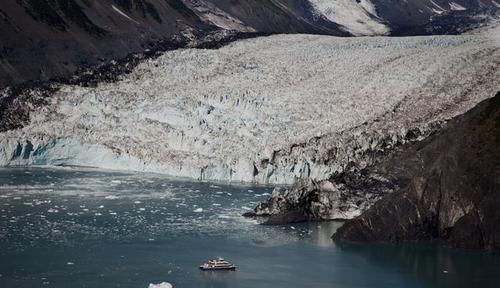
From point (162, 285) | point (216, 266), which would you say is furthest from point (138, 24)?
point (162, 285)

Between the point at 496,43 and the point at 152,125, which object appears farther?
the point at 496,43

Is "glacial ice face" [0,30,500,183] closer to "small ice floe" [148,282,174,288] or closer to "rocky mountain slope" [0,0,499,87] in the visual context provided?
"rocky mountain slope" [0,0,499,87]

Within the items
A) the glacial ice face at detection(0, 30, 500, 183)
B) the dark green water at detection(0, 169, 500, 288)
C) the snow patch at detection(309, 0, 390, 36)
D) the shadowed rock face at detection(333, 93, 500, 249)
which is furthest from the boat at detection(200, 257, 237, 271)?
the snow patch at detection(309, 0, 390, 36)

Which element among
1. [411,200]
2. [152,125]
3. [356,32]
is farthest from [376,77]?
[356,32]

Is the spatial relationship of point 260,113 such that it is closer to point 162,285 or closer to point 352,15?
point 162,285

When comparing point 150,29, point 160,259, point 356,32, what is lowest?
point 160,259

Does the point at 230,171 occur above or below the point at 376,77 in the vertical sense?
below

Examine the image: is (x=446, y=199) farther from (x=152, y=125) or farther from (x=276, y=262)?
(x=152, y=125)
